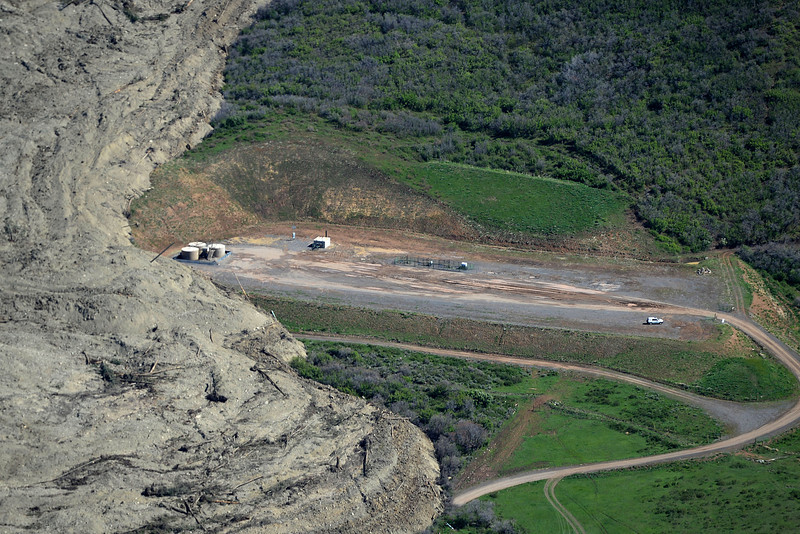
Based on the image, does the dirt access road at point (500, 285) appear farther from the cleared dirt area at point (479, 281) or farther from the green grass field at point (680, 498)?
the green grass field at point (680, 498)

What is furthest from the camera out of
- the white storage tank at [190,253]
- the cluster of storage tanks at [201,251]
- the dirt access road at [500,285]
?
the cluster of storage tanks at [201,251]

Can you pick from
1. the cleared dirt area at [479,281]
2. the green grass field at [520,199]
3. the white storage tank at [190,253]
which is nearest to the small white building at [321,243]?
the cleared dirt area at [479,281]

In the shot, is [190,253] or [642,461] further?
[190,253]

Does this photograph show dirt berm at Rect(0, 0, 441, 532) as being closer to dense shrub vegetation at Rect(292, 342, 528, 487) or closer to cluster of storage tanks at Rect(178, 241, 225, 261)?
dense shrub vegetation at Rect(292, 342, 528, 487)

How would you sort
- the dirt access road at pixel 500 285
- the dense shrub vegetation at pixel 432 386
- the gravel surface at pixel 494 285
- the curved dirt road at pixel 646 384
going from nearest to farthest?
the dense shrub vegetation at pixel 432 386
the curved dirt road at pixel 646 384
the dirt access road at pixel 500 285
the gravel surface at pixel 494 285

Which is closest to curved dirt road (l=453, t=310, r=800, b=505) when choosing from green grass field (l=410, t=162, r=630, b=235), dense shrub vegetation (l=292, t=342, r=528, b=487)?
dense shrub vegetation (l=292, t=342, r=528, b=487)

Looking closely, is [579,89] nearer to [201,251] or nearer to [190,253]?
[201,251]

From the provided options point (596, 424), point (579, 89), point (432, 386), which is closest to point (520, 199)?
point (579, 89)
